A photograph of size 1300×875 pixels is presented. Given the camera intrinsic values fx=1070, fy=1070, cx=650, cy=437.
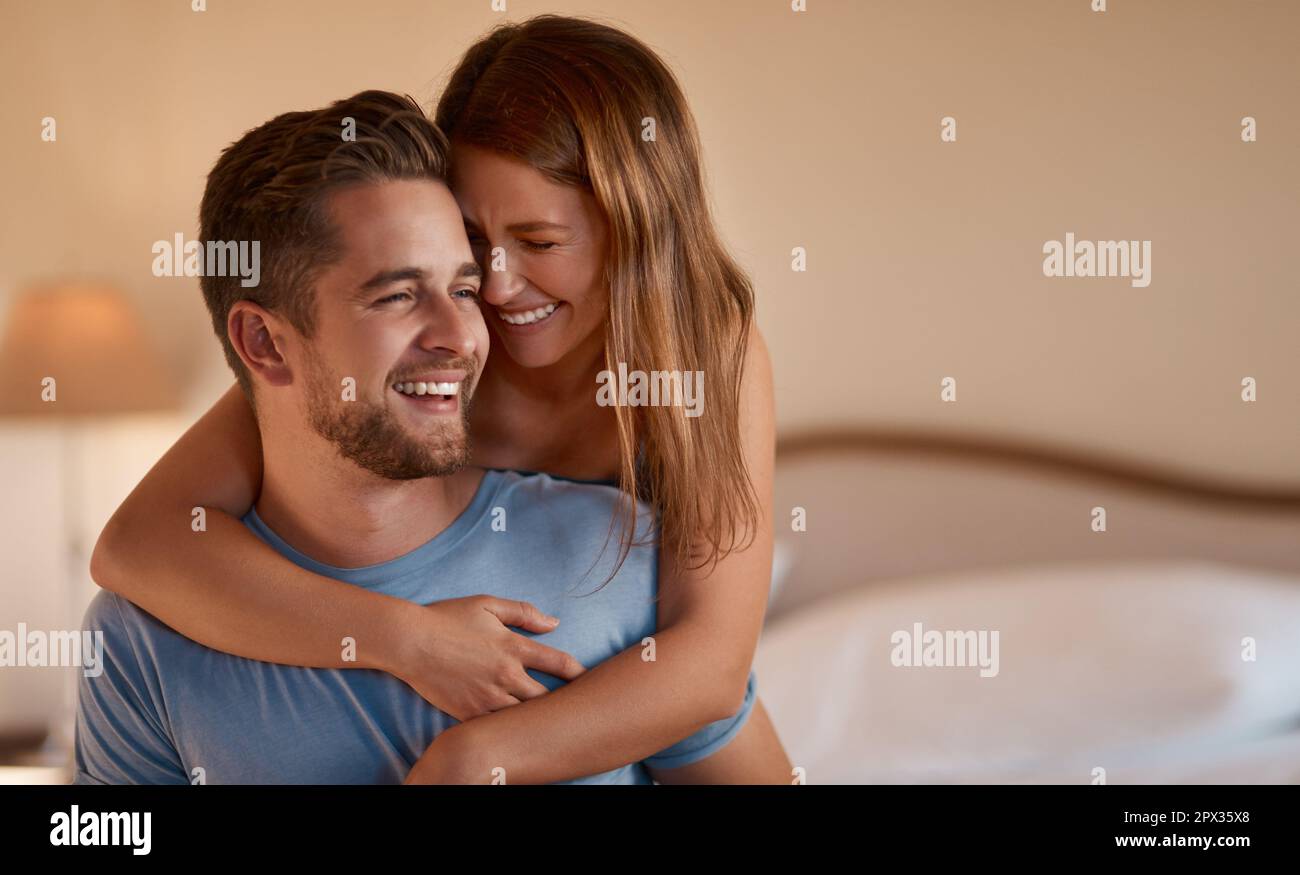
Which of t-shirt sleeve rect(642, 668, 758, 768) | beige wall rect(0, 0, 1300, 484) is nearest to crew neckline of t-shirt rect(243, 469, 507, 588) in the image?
t-shirt sleeve rect(642, 668, 758, 768)

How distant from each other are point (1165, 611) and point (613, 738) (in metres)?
0.99

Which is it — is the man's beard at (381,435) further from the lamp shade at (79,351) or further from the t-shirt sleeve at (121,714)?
the lamp shade at (79,351)

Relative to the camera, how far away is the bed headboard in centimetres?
150

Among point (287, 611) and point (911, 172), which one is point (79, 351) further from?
point (911, 172)

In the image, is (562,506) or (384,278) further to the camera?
(562,506)

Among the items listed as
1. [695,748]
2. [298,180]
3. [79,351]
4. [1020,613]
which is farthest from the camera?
[1020,613]

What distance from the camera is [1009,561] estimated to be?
156 centimetres

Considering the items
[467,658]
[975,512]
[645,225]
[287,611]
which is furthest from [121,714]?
[975,512]

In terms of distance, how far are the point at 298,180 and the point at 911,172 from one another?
922mm

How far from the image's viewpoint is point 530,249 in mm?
751

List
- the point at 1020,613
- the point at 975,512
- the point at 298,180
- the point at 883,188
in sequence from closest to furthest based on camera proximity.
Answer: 1. the point at 298,180
2. the point at 883,188
3. the point at 1020,613
4. the point at 975,512

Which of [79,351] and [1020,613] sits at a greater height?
[79,351]

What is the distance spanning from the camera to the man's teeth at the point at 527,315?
77 cm

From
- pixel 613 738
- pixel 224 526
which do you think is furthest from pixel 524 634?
pixel 224 526
